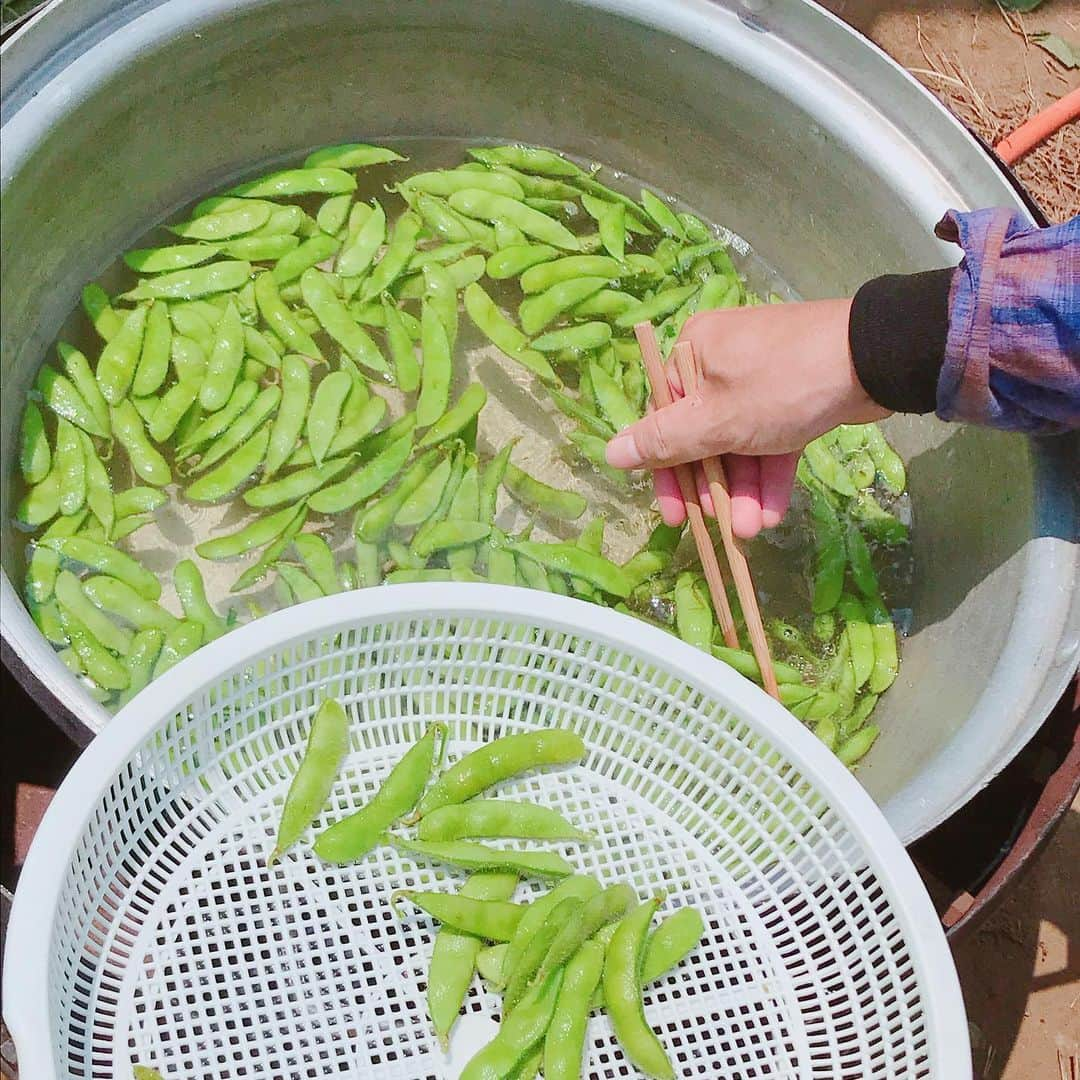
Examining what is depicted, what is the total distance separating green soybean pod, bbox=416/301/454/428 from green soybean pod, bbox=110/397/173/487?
1.74 feet

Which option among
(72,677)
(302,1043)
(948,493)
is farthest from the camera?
(948,493)

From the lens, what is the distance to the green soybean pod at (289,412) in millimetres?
2139

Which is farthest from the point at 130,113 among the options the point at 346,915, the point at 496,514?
the point at 346,915

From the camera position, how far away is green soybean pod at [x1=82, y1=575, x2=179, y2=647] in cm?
202

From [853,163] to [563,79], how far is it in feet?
2.38

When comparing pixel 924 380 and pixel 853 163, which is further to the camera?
pixel 853 163

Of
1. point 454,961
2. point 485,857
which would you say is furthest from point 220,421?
point 454,961

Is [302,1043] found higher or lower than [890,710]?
lower

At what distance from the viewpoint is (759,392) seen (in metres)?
1.67

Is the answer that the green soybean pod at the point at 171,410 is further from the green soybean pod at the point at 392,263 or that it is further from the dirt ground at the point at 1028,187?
the dirt ground at the point at 1028,187

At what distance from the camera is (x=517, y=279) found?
8.02 ft

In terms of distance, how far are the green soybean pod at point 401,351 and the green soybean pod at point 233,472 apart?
0.31m

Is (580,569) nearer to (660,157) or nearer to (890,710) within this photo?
(890,710)

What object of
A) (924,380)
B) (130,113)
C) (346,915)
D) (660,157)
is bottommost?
(346,915)
